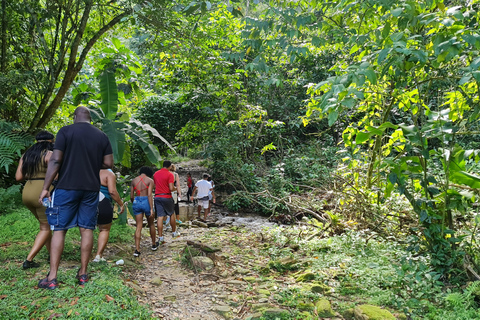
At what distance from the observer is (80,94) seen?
25.9 ft

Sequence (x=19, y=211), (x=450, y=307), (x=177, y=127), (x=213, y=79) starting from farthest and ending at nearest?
(x=177, y=127), (x=213, y=79), (x=19, y=211), (x=450, y=307)

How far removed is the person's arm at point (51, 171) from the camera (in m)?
4.11

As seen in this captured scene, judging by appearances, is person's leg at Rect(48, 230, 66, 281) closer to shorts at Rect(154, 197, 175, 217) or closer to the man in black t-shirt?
the man in black t-shirt

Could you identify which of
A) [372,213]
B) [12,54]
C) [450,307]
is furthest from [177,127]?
[450,307]

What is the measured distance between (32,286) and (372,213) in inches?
226

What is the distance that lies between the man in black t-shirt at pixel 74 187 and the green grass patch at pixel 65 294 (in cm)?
19

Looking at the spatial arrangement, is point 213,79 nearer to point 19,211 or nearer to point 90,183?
point 19,211

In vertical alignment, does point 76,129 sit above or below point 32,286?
above

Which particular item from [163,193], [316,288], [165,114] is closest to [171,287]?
[316,288]

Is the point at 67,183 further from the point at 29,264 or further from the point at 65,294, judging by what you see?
the point at 29,264

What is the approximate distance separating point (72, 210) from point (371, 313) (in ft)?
12.3

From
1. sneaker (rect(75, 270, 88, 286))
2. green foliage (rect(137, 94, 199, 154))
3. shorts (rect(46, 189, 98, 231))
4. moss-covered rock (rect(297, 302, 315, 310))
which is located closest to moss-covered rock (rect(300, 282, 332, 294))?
moss-covered rock (rect(297, 302, 315, 310))

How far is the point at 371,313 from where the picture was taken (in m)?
3.96

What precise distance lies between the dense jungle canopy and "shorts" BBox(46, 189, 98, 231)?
6.17 feet
